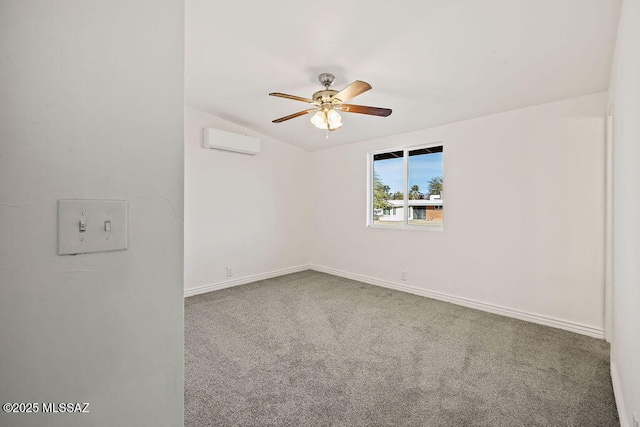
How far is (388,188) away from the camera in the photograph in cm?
462

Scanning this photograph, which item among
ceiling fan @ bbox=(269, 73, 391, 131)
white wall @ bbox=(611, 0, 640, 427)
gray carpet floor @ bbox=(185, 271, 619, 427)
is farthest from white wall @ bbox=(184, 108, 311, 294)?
white wall @ bbox=(611, 0, 640, 427)

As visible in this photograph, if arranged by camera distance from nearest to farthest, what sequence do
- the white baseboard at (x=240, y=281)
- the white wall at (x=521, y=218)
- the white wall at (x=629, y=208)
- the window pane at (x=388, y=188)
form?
the white wall at (x=629, y=208)
the white wall at (x=521, y=218)
the white baseboard at (x=240, y=281)
the window pane at (x=388, y=188)

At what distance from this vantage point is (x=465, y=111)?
11.2 feet

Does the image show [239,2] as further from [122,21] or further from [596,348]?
[596,348]

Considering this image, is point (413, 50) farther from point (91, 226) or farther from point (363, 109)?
point (91, 226)

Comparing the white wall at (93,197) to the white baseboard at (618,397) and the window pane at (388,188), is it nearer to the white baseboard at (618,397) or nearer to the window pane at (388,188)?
the white baseboard at (618,397)

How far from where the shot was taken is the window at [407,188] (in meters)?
4.04

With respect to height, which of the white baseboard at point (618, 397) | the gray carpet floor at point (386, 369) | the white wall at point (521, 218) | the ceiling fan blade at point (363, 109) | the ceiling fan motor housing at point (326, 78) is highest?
the ceiling fan motor housing at point (326, 78)

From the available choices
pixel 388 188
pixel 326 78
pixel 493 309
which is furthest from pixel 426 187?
pixel 326 78

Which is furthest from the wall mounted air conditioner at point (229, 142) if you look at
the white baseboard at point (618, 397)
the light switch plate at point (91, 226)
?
the white baseboard at point (618, 397)

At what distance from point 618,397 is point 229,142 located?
175 inches

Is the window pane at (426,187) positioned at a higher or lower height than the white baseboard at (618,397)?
higher

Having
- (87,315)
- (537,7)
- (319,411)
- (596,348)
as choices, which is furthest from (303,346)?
(537,7)

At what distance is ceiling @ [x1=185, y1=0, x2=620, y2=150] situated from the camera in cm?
199
